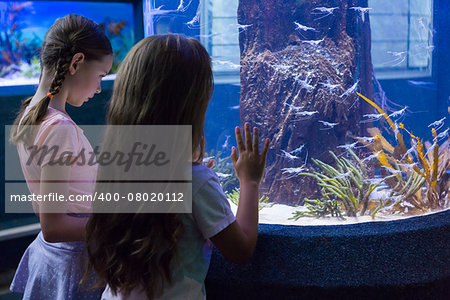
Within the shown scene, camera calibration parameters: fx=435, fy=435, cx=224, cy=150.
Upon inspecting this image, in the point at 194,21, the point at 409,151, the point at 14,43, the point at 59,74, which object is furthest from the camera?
the point at 14,43

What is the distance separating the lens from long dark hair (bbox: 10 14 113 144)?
4.43 feet

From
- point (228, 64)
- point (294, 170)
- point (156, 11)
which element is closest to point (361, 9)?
point (228, 64)

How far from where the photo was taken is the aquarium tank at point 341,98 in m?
1.71

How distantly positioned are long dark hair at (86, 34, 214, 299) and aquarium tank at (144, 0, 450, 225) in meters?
0.65

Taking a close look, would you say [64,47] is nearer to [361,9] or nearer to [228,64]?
[228,64]

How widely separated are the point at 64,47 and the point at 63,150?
1.13 ft

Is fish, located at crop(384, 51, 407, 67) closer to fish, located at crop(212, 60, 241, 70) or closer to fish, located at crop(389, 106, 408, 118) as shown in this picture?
fish, located at crop(389, 106, 408, 118)

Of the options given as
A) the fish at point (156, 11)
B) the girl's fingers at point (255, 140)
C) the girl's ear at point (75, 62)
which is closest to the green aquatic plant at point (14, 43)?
the fish at point (156, 11)

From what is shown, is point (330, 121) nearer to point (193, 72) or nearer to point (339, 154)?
point (339, 154)

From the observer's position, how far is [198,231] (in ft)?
3.80

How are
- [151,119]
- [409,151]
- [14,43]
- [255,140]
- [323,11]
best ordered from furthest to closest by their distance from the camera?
1. [14,43]
2. [409,151]
3. [323,11]
4. [255,140]
5. [151,119]

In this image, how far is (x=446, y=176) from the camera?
1.85 meters

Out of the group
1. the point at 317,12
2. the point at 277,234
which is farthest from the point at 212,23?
the point at 277,234

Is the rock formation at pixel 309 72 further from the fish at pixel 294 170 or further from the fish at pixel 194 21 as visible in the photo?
the fish at pixel 194 21
